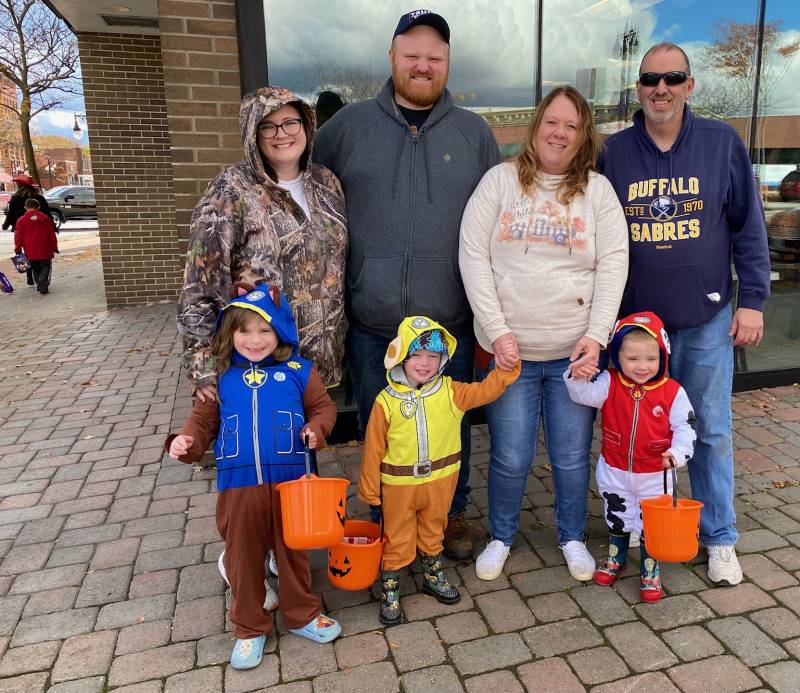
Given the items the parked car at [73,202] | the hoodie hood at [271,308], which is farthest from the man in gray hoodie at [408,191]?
the parked car at [73,202]

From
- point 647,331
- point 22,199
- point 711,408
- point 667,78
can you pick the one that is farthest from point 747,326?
point 22,199

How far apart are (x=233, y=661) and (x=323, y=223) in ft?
5.64

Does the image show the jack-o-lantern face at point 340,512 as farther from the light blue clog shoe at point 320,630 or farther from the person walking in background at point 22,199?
the person walking in background at point 22,199

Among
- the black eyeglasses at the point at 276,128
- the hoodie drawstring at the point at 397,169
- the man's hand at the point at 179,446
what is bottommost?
the man's hand at the point at 179,446

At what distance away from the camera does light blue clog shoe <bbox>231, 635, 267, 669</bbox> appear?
235cm

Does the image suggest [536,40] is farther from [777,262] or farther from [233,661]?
[233,661]

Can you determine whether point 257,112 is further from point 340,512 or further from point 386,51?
point 386,51

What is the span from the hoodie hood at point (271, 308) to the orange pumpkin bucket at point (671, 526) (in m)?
1.53

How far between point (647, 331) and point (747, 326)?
635 mm

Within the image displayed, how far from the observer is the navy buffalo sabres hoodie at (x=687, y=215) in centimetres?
265

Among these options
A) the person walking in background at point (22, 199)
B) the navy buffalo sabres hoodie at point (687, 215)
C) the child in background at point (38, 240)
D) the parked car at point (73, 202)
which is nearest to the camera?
the navy buffalo sabres hoodie at point (687, 215)

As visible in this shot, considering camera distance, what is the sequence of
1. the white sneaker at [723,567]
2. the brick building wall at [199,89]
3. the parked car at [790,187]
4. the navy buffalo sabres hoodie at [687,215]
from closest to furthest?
the navy buffalo sabres hoodie at [687,215] → the white sneaker at [723,567] → the brick building wall at [199,89] → the parked car at [790,187]

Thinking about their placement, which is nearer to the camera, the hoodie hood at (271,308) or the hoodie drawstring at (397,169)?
the hoodie hood at (271,308)

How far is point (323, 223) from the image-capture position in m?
2.67
